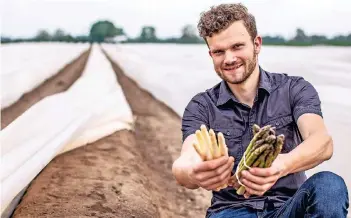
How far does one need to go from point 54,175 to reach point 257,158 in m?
3.73

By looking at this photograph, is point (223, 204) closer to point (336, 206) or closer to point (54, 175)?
point (336, 206)

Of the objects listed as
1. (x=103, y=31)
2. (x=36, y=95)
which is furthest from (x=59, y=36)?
(x=36, y=95)

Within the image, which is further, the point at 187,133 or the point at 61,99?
the point at 61,99

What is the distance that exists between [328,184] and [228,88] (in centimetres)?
85

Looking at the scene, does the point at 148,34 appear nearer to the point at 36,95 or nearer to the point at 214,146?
the point at 36,95

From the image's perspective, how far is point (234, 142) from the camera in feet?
9.86

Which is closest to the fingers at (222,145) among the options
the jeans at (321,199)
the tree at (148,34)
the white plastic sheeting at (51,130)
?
the jeans at (321,199)

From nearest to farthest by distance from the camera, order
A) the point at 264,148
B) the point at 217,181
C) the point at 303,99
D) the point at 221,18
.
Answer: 1. the point at 264,148
2. the point at 217,181
3. the point at 221,18
4. the point at 303,99

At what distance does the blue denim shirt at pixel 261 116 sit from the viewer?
296cm

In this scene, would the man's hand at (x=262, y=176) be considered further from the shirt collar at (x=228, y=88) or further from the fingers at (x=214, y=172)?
the shirt collar at (x=228, y=88)

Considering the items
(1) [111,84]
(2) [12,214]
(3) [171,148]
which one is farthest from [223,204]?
(1) [111,84]

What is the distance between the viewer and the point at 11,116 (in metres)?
11.0

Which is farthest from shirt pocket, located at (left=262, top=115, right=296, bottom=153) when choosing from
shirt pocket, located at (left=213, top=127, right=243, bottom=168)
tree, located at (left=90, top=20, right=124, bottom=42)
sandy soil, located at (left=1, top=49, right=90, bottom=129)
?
tree, located at (left=90, top=20, right=124, bottom=42)

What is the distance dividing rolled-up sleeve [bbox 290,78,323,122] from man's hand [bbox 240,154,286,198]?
48 centimetres
